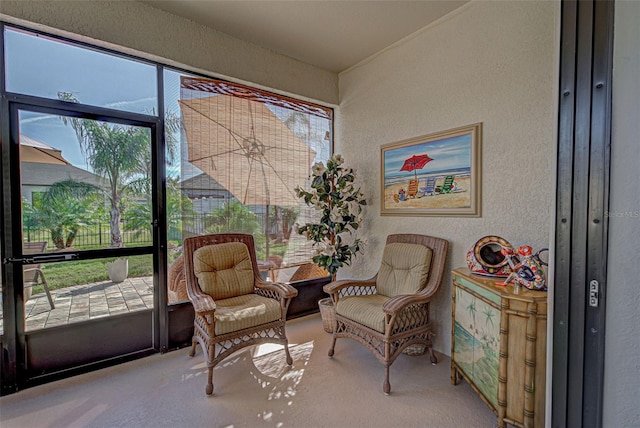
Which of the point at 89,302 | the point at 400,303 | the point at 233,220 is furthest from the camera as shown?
the point at 233,220

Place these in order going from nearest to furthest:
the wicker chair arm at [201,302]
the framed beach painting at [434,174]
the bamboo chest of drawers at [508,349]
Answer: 1. the bamboo chest of drawers at [508,349]
2. the wicker chair arm at [201,302]
3. the framed beach painting at [434,174]

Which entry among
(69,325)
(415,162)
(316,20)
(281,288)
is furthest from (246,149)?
(69,325)

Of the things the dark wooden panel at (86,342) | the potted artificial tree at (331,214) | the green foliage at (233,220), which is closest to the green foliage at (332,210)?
the potted artificial tree at (331,214)

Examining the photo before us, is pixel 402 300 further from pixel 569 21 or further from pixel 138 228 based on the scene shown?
pixel 138 228

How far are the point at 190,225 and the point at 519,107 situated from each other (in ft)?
9.47

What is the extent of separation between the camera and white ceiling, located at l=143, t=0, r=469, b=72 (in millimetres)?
2400

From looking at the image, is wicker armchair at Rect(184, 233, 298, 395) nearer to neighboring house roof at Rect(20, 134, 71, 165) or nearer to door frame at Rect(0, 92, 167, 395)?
door frame at Rect(0, 92, 167, 395)

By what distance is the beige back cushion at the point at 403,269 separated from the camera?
249cm

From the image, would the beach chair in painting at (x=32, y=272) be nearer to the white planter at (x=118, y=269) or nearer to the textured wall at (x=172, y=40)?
the white planter at (x=118, y=269)

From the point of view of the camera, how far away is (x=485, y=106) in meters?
2.32

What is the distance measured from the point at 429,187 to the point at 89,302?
9.94 feet

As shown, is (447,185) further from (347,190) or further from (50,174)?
(50,174)

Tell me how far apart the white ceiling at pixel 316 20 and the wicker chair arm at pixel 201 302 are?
2.36 metres

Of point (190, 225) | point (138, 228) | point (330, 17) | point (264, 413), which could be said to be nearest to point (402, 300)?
point (264, 413)
